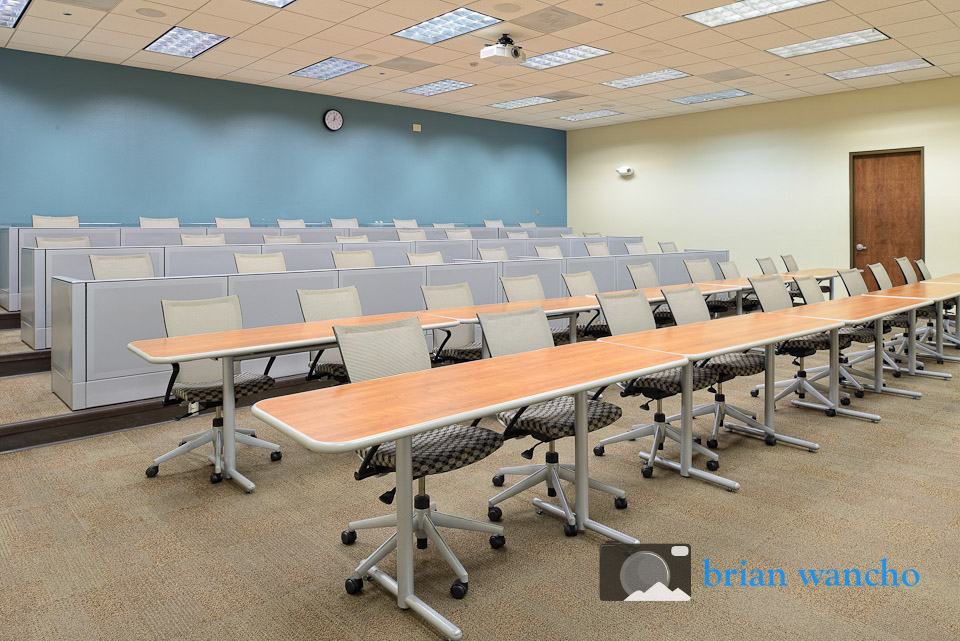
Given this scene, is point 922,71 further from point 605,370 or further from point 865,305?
point 605,370

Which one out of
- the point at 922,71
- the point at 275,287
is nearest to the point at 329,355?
the point at 275,287

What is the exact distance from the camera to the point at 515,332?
10.7 feet

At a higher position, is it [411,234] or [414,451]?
[411,234]

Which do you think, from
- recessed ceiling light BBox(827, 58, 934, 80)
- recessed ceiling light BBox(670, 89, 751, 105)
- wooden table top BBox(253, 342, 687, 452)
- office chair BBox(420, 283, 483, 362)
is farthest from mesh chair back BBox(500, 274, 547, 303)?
recessed ceiling light BBox(670, 89, 751, 105)

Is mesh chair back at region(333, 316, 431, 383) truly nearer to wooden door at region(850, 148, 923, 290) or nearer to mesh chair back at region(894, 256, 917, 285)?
mesh chair back at region(894, 256, 917, 285)

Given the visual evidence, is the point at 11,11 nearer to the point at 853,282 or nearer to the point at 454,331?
the point at 454,331

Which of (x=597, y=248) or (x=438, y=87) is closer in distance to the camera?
(x=597, y=248)

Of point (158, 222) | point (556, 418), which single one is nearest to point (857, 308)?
point (556, 418)

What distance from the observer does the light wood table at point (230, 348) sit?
10.1 feet

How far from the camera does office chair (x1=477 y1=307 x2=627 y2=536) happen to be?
2.70 m

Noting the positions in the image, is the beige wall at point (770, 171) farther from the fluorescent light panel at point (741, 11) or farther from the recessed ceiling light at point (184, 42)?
the recessed ceiling light at point (184, 42)

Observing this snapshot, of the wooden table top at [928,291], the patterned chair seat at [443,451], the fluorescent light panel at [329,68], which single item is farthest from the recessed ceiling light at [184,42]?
the wooden table top at [928,291]

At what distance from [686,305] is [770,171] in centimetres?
794

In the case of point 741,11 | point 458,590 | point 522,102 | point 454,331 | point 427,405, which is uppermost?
point 522,102
